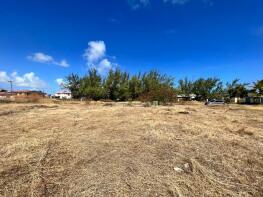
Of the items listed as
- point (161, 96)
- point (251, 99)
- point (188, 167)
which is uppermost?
point (161, 96)

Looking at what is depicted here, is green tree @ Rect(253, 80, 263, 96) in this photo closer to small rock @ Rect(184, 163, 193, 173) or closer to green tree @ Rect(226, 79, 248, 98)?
green tree @ Rect(226, 79, 248, 98)

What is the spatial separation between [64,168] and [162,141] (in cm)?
284

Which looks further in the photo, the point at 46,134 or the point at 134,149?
the point at 46,134

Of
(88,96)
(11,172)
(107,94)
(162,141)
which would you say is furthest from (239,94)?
(11,172)

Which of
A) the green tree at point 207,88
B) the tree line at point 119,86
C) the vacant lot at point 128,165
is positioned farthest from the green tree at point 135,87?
the vacant lot at point 128,165

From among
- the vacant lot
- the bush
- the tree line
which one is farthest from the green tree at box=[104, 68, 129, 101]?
the vacant lot

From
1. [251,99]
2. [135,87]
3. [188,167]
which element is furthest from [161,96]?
[251,99]

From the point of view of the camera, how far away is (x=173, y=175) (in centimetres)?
365

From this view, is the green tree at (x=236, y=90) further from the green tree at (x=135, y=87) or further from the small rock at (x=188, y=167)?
the small rock at (x=188, y=167)

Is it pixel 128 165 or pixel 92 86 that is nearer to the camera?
pixel 128 165

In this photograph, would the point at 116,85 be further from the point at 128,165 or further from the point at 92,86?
the point at 128,165

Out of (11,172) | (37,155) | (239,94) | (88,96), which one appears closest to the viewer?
(11,172)

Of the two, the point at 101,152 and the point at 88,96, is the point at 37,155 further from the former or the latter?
the point at 88,96

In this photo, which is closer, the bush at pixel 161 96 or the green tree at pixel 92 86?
the bush at pixel 161 96
